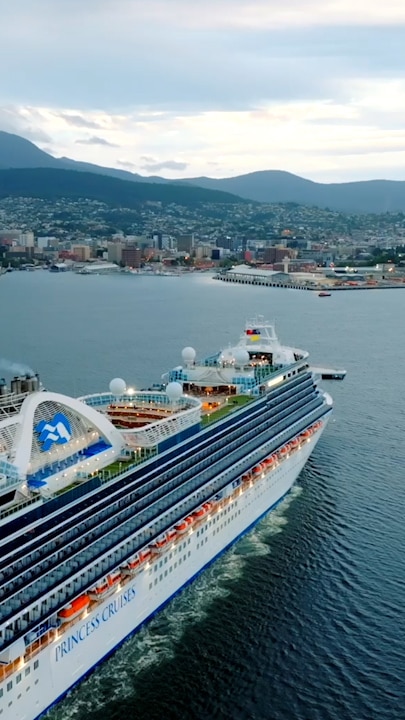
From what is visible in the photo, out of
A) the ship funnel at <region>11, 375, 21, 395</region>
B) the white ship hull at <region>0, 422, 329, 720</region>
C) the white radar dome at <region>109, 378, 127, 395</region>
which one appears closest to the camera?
the white ship hull at <region>0, 422, 329, 720</region>

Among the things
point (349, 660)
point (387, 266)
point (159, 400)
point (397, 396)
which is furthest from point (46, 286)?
point (349, 660)

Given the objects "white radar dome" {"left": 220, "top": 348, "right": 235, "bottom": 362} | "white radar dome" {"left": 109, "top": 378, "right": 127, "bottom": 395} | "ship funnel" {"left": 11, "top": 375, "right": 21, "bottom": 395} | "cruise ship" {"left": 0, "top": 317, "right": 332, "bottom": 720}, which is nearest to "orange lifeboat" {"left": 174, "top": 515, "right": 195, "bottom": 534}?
"cruise ship" {"left": 0, "top": 317, "right": 332, "bottom": 720}

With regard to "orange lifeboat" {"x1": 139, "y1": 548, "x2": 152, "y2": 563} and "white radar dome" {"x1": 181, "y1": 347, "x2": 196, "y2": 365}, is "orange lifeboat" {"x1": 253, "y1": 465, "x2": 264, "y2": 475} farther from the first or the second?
"orange lifeboat" {"x1": 139, "y1": 548, "x2": 152, "y2": 563}

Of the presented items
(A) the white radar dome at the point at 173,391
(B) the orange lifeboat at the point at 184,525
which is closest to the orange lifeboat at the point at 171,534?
(B) the orange lifeboat at the point at 184,525

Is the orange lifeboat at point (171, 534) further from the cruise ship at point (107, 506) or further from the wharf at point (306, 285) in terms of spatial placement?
the wharf at point (306, 285)

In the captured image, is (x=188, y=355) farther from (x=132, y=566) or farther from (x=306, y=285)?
(x=306, y=285)
